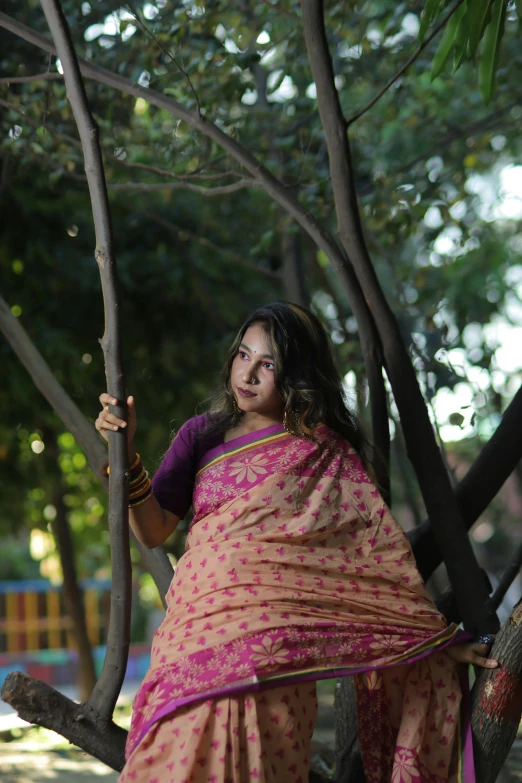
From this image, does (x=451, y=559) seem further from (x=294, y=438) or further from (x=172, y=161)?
(x=172, y=161)

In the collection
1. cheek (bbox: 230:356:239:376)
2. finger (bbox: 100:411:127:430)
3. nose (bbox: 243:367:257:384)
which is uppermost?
cheek (bbox: 230:356:239:376)

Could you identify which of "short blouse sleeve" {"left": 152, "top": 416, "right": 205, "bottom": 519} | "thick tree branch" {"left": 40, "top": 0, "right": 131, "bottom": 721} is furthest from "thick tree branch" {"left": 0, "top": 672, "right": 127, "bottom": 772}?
"short blouse sleeve" {"left": 152, "top": 416, "right": 205, "bottom": 519}

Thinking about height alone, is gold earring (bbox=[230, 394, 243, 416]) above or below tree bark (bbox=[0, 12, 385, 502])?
below

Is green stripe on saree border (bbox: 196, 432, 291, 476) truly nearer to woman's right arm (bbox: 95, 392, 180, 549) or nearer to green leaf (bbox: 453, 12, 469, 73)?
woman's right arm (bbox: 95, 392, 180, 549)

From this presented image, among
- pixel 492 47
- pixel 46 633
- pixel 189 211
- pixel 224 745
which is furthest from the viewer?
pixel 46 633

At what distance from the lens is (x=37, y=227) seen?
4840mm

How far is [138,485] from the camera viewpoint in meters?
2.17

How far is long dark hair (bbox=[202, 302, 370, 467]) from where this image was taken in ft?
7.72

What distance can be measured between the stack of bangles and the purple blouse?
0.49 ft

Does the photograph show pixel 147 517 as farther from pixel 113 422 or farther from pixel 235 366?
pixel 235 366

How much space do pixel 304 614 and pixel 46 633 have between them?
369 inches

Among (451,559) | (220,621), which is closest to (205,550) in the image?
(220,621)

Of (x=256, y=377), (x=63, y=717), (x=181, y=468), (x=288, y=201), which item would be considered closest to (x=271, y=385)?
(x=256, y=377)

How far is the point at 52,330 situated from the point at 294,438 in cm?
271
